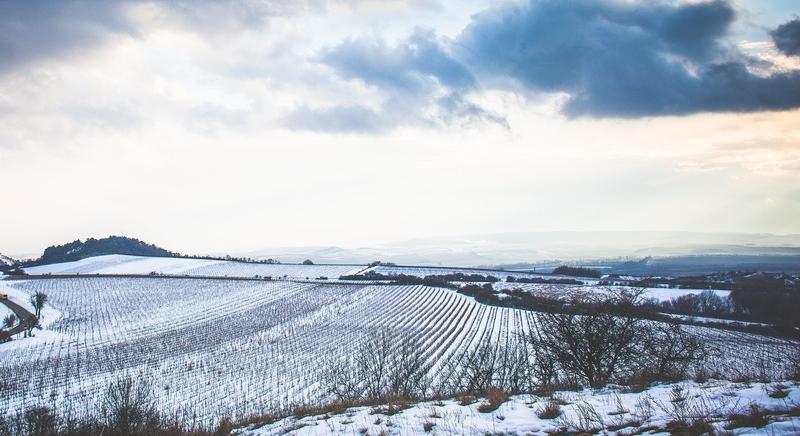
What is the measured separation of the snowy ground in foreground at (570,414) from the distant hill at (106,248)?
550ft

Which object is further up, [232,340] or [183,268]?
[183,268]

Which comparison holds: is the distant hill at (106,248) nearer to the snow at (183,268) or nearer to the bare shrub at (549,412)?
the snow at (183,268)

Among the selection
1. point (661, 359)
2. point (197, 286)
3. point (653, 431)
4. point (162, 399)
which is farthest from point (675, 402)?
point (197, 286)

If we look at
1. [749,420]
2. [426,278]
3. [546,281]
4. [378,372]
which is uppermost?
[749,420]

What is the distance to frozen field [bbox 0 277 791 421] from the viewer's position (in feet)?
96.5

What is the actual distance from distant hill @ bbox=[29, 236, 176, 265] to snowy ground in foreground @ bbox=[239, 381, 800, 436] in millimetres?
167790

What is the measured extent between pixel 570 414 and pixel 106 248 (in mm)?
185659

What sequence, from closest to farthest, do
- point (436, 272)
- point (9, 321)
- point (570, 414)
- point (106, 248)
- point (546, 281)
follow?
point (570, 414), point (9, 321), point (546, 281), point (436, 272), point (106, 248)

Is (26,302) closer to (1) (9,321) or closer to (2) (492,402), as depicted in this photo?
(1) (9,321)

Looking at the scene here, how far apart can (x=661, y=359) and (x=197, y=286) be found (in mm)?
95707

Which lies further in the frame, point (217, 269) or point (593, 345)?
point (217, 269)

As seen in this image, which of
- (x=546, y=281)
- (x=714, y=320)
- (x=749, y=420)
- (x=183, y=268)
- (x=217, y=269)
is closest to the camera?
(x=749, y=420)

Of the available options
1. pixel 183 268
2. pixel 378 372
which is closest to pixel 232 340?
pixel 378 372

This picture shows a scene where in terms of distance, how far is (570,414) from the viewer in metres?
9.02
